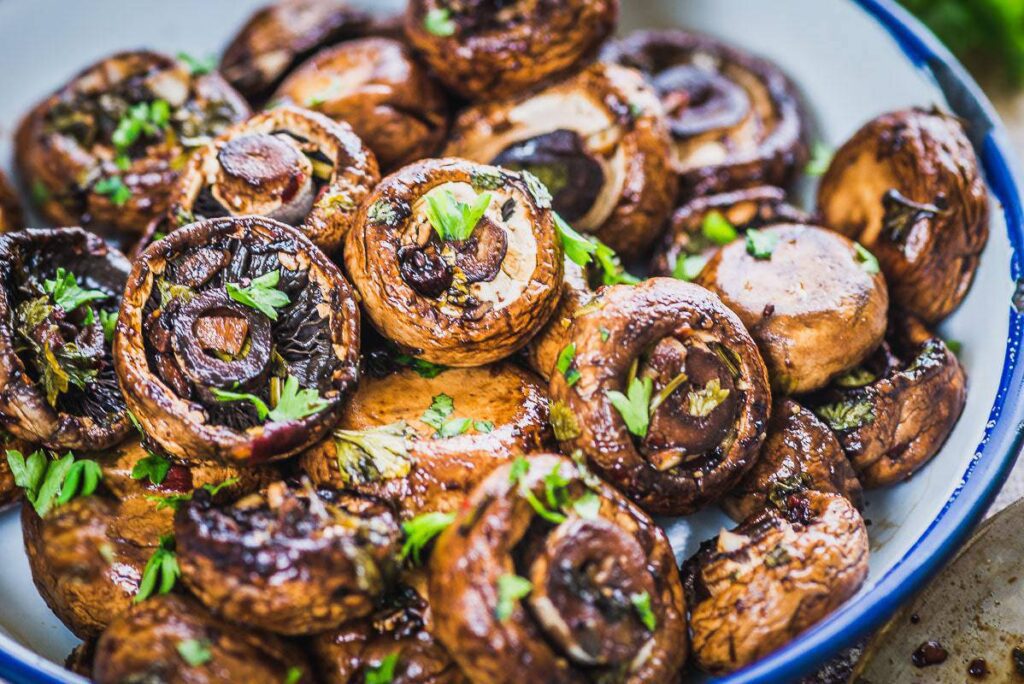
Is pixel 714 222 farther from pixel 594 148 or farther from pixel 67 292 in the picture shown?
pixel 67 292

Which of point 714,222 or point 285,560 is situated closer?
point 285,560

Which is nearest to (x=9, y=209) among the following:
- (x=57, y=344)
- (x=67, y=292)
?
(x=67, y=292)

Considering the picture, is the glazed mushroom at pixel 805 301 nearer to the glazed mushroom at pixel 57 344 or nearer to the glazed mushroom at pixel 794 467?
the glazed mushroom at pixel 794 467

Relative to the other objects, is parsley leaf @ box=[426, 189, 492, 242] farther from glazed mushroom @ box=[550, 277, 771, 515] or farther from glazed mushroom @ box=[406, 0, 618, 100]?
glazed mushroom @ box=[406, 0, 618, 100]

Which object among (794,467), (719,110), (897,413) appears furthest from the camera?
(719,110)

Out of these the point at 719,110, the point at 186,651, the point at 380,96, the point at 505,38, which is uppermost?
the point at 505,38

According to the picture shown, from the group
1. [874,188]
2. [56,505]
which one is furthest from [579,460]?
[874,188]
